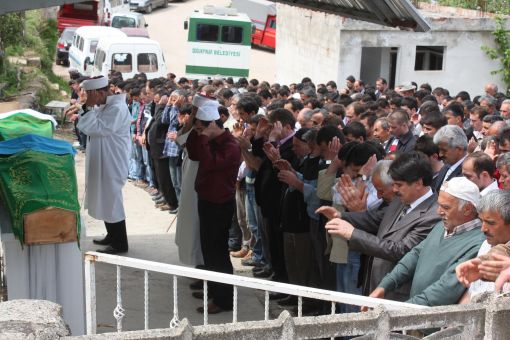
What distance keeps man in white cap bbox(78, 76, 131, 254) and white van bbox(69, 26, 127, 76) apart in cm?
1569

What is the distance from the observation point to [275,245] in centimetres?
830

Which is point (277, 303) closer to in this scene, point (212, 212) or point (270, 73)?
point (212, 212)

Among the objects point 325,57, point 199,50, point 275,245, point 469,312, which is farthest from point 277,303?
point 199,50

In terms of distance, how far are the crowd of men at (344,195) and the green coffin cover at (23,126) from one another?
4.24ft

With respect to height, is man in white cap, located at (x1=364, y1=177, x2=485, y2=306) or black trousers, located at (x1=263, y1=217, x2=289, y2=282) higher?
man in white cap, located at (x1=364, y1=177, x2=485, y2=306)

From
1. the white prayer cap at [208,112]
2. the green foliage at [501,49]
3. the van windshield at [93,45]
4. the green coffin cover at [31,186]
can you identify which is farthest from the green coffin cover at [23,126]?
the van windshield at [93,45]

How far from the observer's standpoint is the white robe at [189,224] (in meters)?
8.09

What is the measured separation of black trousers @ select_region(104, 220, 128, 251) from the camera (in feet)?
30.0

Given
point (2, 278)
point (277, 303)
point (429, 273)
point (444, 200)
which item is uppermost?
point (444, 200)

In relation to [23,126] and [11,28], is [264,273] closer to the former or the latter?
[23,126]

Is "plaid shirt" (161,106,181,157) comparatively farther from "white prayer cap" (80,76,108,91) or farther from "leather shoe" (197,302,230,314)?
"leather shoe" (197,302,230,314)

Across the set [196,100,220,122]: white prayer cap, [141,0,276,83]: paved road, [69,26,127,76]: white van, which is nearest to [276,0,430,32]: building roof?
[196,100,220,122]: white prayer cap

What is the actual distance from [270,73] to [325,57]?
1067 centimetres

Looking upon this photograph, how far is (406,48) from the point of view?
20.1 m
